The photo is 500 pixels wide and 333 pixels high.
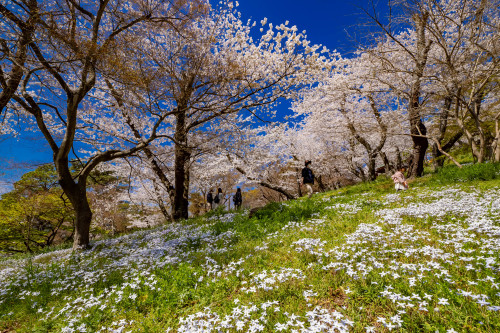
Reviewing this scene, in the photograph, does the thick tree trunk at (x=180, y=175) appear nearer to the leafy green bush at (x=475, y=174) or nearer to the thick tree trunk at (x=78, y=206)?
the thick tree trunk at (x=78, y=206)

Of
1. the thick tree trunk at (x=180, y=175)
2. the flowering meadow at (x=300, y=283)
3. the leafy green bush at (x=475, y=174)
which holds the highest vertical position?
the thick tree trunk at (x=180, y=175)

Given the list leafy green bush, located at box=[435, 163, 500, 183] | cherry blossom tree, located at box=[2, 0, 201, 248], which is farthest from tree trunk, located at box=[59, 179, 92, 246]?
leafy green bush, located at box=[435, 163, 500, 183]

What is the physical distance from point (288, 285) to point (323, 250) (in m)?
1.62

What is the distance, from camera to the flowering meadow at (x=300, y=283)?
3061 mm

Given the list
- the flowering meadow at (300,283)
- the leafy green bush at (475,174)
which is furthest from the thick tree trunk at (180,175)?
the leafy green bush at (475,174)

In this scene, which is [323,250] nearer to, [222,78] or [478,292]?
[478,292]

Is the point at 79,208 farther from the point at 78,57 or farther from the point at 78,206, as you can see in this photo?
the point at 78,57

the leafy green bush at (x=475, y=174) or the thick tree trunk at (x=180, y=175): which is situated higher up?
the thick tree trunk at (x=180, y=175)

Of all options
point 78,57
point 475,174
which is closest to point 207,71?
point 78,57

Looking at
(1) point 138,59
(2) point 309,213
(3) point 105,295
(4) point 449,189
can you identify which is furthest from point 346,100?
(3) point 105,295

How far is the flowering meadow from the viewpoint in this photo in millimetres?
3061

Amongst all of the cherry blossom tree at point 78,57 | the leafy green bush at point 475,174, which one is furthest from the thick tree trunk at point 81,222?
the leafy green bush at point 475,174

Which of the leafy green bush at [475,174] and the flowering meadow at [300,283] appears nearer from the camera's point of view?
the flowering meadow at [300,283]

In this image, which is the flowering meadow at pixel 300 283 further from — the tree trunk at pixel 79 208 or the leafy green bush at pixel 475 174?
the leafy green bush at pixel 475 174
